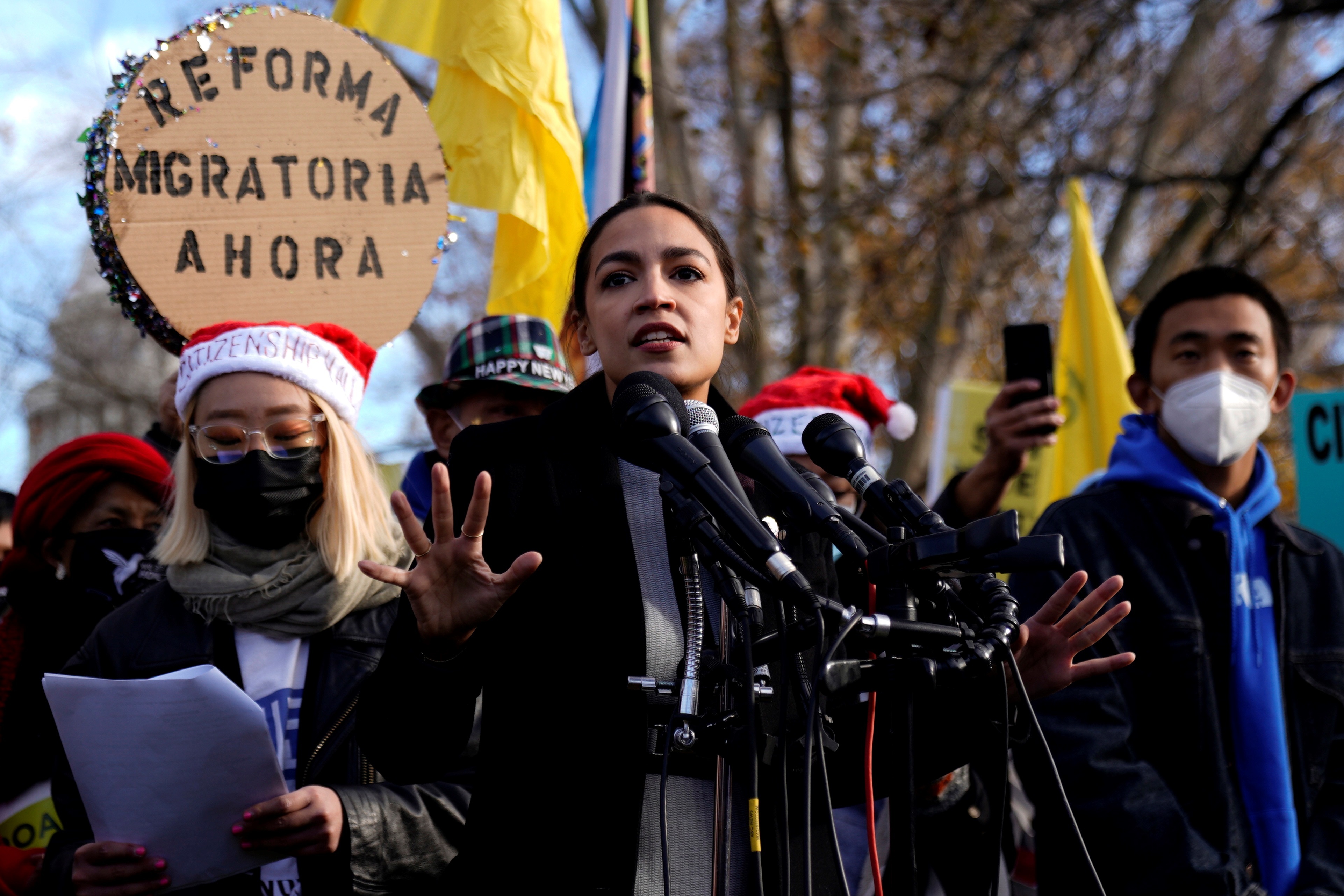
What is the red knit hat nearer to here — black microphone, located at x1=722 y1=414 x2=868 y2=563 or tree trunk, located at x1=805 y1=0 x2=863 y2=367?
black microphone, located at x1=722 y1=414 x2=868 y2=563

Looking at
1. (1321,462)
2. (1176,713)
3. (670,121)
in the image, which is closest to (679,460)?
(1176,713)

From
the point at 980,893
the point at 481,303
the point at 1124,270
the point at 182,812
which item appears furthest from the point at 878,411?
the point at 481,303

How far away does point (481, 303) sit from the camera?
19.1 meters

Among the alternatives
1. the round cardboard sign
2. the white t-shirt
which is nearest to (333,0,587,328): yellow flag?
the round cardboard sign

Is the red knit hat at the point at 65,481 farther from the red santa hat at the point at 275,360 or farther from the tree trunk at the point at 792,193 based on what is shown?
the tree trunk at the point at 792,193

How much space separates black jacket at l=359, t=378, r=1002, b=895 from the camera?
1941 mm

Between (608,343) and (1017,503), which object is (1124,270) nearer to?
(1017,503)

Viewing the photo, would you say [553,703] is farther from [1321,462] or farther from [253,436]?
[1321,462]

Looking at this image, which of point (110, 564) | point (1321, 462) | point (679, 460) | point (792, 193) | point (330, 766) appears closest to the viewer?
point (679, 460)

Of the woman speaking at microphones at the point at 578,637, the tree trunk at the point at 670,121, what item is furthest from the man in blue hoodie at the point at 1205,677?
the tree trunk at the point at 670,121

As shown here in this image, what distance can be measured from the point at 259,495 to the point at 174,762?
67cm

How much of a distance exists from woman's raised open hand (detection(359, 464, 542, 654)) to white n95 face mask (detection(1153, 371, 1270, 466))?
A: 89.1 inches

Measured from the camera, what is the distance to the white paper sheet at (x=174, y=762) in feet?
7.27

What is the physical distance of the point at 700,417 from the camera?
1.88 meters
